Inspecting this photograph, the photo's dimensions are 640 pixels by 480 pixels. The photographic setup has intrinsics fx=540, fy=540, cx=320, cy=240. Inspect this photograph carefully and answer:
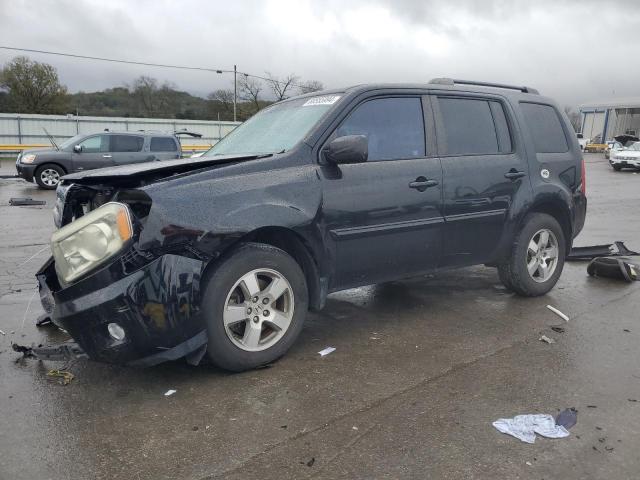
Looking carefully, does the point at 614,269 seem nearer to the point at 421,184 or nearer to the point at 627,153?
the point at 421,184

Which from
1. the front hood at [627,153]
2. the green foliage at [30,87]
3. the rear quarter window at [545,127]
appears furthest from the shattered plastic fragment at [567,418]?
the green foliage at [30,87]

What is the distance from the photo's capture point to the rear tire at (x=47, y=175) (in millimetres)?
15492

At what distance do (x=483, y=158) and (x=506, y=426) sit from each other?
2448 millimetres

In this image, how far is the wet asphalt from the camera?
8.27 feet


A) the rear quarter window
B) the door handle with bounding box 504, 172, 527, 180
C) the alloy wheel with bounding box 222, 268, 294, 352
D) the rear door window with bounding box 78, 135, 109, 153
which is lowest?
the alloy wheel with bounding box 222, 268, 294, 352

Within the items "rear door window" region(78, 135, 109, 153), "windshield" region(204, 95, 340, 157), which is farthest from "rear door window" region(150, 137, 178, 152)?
"windshield" region(204, 95, 340, 157)

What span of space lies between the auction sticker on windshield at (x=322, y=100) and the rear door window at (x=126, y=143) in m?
12.6

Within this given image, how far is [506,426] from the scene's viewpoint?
2.84 meters

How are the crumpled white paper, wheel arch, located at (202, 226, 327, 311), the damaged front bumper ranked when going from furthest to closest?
1. wheel arch, located at (202, 226, 327, 311)
2. the damaged front bumper
3. the crumpled white paper

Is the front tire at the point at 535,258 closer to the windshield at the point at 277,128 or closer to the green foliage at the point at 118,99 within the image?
the windshield at the point at 277,128

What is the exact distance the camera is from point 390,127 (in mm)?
4129

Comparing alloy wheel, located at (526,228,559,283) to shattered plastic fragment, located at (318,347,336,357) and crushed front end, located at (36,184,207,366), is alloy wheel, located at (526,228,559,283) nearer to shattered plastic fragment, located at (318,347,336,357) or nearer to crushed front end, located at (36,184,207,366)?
shattered plastic fragment, located at (318,347,336,357)

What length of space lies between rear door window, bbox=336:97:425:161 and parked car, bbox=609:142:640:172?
26.2m

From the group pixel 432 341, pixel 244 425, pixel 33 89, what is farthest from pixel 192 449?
pixel 33 89
